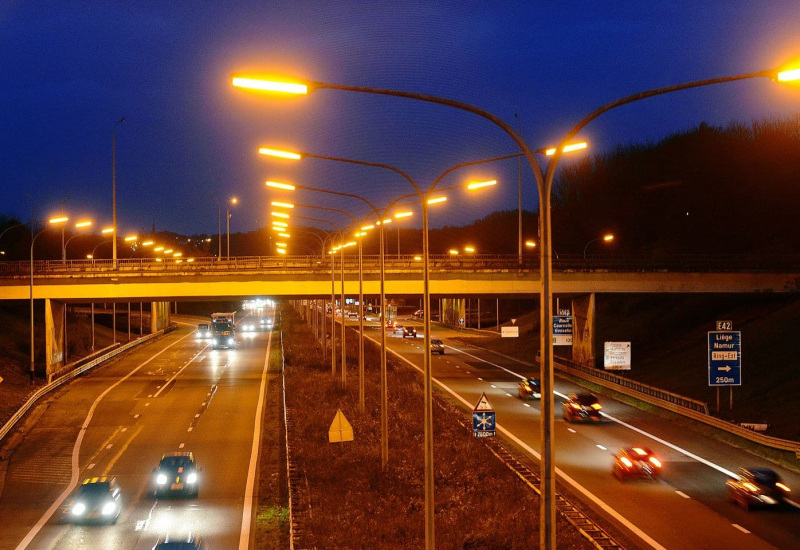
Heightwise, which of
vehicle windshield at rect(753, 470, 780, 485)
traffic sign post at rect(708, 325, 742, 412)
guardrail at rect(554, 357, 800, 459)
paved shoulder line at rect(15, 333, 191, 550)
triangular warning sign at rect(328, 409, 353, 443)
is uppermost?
traffic sign post at rect(708, 325, 742, 412)

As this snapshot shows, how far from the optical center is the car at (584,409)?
38312 mm

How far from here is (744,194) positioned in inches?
3322

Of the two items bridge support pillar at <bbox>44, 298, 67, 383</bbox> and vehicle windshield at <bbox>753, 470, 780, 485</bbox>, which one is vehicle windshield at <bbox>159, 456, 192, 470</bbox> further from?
bridge support pillar at <bbox>44, 298, 67, 383</bbox>

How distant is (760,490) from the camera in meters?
23.3

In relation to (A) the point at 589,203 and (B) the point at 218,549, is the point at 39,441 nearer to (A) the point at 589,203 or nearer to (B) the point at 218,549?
(B) the point at 218,549

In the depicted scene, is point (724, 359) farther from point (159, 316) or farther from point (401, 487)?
point (159, 316)

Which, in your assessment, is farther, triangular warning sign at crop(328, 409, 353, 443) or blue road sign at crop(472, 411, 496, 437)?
triangular warning sign at crop(328, 409, 353, 443)

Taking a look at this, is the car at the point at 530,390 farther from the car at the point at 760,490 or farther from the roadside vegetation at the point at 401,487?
the car at the point at 760,490

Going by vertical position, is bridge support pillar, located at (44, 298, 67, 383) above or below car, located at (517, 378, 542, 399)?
above

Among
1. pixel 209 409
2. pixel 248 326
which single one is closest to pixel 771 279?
pixel 209 409

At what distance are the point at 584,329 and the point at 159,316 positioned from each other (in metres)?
63.9

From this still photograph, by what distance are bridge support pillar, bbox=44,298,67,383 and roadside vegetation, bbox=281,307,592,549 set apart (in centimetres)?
2250

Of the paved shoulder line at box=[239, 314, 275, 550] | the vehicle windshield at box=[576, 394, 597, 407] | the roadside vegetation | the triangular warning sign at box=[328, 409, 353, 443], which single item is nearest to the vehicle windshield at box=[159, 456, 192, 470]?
the paved shoulder line at box=[239, 314, 275, 550]

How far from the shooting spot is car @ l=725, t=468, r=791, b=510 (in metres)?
23.2
